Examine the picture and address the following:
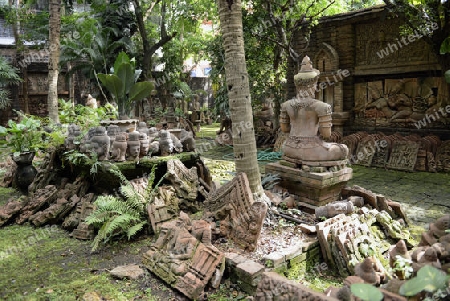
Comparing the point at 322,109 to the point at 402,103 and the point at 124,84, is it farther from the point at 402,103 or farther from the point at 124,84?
the point at 402,103

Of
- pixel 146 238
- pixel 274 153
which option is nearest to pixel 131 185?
pixel 146 238

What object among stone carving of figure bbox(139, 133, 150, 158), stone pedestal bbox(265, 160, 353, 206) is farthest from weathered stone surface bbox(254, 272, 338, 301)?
stone carving of figure bbox(139, 133, 150, 158)

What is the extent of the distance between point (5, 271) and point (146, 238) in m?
1.59

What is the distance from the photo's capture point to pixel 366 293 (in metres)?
1.69

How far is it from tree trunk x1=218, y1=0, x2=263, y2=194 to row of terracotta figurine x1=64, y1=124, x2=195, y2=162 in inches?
71.2

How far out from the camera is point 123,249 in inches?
169

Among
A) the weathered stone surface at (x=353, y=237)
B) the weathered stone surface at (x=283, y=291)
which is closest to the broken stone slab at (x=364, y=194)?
the weathered stone surface at (x=353, y=237)

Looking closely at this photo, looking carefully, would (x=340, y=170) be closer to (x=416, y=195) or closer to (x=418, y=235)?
(x=418, y=235)

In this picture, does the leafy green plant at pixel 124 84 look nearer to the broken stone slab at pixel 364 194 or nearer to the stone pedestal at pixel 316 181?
the stone pedestal at pixel 316 181

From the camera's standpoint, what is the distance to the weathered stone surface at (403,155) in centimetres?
806

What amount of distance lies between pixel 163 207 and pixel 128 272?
1.25 m

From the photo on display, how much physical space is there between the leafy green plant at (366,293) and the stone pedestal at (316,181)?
A: 3126mm

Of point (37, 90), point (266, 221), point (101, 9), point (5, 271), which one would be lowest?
point (5, 271)

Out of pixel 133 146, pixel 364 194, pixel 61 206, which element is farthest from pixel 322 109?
pixel 61 206
